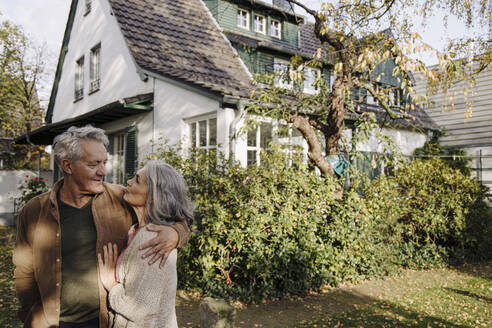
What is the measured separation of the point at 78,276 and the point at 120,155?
33.2 ft

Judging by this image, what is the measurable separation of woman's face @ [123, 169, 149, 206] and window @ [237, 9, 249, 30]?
467 inches

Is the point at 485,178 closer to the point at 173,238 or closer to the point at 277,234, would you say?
the point at 277,234

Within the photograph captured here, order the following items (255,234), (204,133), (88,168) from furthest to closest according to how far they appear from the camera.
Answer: (204,133) → (255,234) → (88,168)

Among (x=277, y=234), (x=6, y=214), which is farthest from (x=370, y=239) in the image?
(x=6, y=214)

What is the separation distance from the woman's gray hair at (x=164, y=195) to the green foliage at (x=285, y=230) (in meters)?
3.10

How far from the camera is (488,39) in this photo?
7.31 metres

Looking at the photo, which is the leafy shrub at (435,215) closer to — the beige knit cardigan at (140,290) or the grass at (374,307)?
the grass at (374,307)

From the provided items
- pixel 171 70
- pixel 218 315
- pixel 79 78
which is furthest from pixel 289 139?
pixel 79 78

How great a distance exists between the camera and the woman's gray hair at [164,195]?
2.00m

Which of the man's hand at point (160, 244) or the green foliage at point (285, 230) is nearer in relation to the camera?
the man's hand at point (160, 244)

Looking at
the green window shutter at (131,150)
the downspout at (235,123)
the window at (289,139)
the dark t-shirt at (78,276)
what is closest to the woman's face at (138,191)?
the dark t-shirt at (78,276)

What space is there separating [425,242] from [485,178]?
26.5 feet

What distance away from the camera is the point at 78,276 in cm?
206

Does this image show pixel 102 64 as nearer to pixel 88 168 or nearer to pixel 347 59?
pixel 347 59
